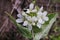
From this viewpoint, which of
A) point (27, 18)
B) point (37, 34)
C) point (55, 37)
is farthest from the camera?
point (55, 37)

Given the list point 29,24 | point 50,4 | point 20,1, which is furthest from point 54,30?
point 29,24

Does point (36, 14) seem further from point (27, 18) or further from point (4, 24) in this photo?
point (4, 24)

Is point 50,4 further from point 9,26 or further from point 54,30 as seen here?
point 9,26

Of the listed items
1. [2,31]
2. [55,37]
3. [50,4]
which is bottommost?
[55,37]

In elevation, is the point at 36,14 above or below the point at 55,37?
above

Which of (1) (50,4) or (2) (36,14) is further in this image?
(1) (50,4)

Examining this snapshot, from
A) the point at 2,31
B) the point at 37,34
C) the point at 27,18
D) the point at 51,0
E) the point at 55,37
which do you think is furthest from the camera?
the point at 51,0

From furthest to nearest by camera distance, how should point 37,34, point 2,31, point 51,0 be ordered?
point 51,0 < point 2,31 < point 37,34

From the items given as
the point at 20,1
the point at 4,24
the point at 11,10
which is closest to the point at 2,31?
the point at 4,24

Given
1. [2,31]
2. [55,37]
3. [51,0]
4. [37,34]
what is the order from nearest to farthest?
[37,34]
[2,31]
[55,37]
[51,0]
